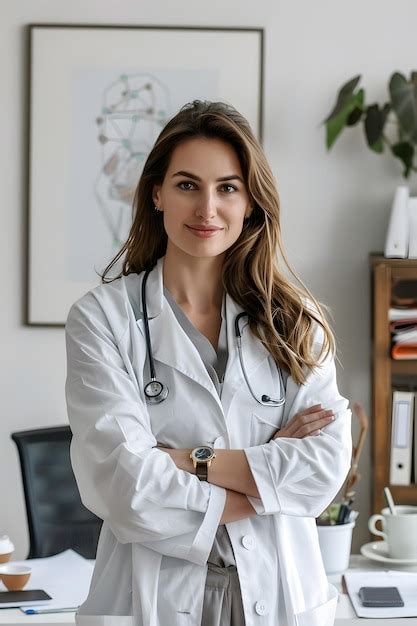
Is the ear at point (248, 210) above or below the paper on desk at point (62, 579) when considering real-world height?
above

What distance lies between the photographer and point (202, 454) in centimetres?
183

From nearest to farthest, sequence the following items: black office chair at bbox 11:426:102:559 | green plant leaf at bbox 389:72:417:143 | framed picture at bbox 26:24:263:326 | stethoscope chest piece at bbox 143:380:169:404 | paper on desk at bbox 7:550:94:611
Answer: stethoscope chest piece at bbox 143:380:169:404, paper on desk at bbox 7:550:94:611, black office chair at bbox 11:426:102:559, green plant leaf at bbox 389:72:417:143, framed picture at bbox 26:24:263:326

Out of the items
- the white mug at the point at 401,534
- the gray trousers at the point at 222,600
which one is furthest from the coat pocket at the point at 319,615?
the white mug at the point at 401,534

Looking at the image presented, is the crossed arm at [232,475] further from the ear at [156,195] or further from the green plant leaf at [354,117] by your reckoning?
the green plant leaf at [354,117]

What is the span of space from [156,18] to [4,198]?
36.5 inches

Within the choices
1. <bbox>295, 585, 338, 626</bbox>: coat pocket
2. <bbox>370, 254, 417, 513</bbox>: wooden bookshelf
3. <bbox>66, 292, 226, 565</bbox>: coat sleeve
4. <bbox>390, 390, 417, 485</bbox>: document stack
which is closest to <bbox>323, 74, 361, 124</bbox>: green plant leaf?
<bbox>370, 254, 417, 513</bbox>: wooden bookshelf

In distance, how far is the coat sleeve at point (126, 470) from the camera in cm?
176

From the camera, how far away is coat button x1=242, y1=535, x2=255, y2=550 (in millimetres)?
1793

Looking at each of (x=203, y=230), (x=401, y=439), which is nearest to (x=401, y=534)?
(x=401, y=439)

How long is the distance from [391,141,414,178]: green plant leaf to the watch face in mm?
2131

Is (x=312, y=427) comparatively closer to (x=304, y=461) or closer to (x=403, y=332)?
(x=304, y=461)

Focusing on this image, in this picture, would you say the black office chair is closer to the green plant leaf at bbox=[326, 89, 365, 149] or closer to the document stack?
the document stack

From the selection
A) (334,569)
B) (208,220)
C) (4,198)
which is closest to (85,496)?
(208,220)

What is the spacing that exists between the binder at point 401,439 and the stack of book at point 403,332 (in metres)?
0.15
